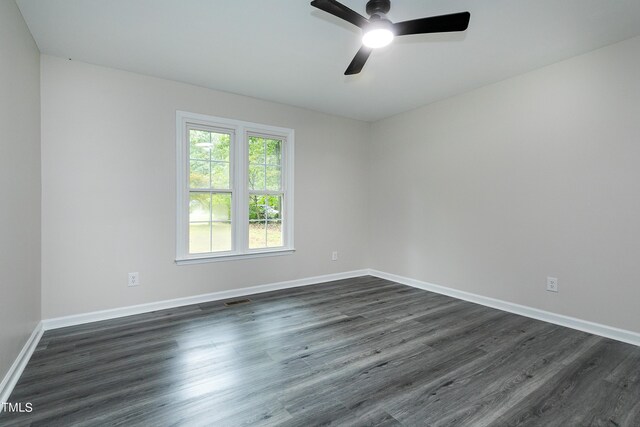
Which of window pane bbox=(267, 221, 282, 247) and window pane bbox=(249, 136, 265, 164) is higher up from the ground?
window pane bbox=(249, 136, 265, 164)

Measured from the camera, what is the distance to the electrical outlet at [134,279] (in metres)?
3.25

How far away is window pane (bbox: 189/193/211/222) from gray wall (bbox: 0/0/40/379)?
4.38 feet

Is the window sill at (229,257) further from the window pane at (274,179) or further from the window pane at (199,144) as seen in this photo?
the window pane at (199,144)

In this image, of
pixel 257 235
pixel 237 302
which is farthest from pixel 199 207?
pixel 237 302

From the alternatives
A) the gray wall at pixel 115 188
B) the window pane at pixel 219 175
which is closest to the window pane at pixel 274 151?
the gray wall at pixel 115 188

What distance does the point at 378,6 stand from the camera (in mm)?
1989

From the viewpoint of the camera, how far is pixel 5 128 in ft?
6.39

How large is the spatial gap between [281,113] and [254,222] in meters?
1.54

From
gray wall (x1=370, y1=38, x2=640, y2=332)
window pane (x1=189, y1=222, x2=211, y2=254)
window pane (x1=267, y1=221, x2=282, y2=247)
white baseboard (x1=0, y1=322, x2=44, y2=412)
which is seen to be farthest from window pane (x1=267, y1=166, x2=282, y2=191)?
white baseboard (x1=0, y1=322, x2=44, y2=412)

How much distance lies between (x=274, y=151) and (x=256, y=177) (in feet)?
1.55

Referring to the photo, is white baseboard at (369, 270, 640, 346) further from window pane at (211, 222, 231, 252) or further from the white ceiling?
window pane at (211, 222, 231, 252)

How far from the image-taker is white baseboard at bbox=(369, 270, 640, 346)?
2647 millimetres

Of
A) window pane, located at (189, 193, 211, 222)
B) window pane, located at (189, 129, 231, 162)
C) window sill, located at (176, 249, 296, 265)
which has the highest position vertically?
window pane, located at (189, 129, 231, 162)

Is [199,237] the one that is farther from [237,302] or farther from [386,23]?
[386,23]
